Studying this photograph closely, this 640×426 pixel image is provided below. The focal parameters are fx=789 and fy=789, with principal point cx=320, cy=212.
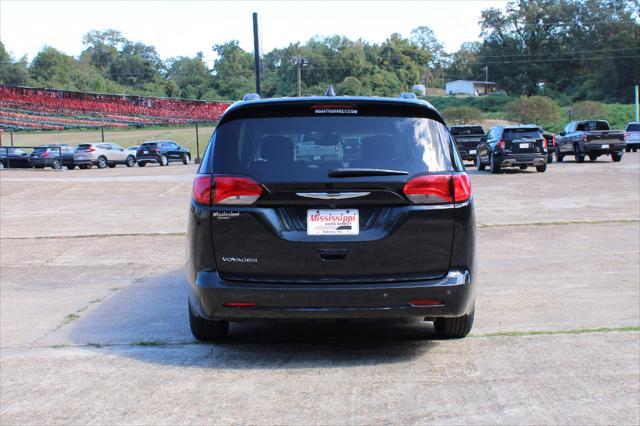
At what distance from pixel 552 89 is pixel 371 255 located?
120566 millimetres

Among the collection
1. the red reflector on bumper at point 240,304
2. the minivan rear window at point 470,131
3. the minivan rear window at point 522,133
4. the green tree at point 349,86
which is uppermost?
the green tree at point 349,86

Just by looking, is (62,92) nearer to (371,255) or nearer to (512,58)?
(371,255)

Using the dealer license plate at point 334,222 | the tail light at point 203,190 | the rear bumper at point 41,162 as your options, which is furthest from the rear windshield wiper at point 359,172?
the rear bumper at point 41,162

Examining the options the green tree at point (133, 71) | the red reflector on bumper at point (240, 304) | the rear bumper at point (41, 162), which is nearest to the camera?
the red reflector on bumper at point (240, 304)

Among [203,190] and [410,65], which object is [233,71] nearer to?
[410,65]

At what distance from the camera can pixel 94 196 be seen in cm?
2148

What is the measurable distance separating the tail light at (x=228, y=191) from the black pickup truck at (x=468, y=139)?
30.3m

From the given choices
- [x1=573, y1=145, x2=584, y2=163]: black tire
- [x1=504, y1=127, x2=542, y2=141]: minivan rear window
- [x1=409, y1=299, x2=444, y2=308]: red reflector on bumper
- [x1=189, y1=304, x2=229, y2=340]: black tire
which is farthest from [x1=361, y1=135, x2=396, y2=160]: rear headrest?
[x1=573, y1=145, x2=584, y2=163]: black tire

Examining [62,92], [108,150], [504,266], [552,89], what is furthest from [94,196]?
[552,89]

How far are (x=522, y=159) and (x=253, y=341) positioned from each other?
2336cm

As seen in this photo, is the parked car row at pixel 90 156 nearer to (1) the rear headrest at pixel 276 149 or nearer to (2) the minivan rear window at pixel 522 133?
(2) the minivan rear window at pixel 522 133

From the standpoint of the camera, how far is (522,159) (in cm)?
2822

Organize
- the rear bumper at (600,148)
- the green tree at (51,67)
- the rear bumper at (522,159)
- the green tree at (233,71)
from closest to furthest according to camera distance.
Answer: the rear bumper at (522,159), the rear bumper at (600,148), the green tree at (233,71), the green tree at (51,67)

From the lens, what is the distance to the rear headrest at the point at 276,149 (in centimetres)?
542
